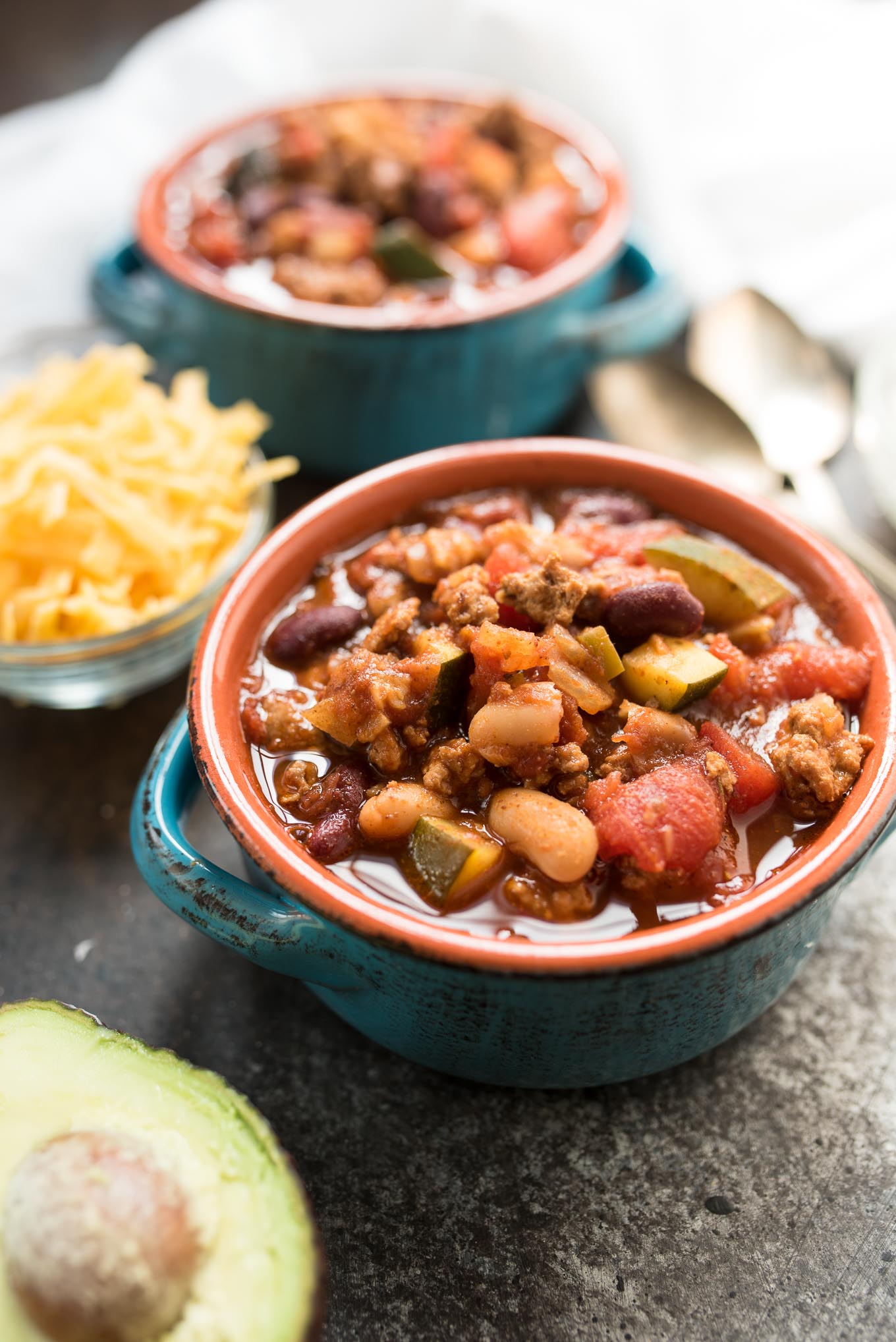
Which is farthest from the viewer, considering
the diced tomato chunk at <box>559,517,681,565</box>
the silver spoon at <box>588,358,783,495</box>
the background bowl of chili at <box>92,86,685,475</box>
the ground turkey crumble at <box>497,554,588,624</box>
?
the silver spoon at <box>588,358,783,495</box>

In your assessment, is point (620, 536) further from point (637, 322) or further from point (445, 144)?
point (445, 144)

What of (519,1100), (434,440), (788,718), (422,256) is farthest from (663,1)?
(519,1100)

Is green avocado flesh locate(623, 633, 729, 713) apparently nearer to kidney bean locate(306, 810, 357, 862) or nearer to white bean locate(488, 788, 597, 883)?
white bean locate(488, 788, 597, 883)

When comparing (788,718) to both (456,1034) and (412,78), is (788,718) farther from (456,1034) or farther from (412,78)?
(412,78)

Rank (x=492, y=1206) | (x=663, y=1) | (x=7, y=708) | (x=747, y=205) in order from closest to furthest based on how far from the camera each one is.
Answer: (x=492, y=1206) → (x=7, y=708) → (x=747, y=205) → (x=663, y=1)

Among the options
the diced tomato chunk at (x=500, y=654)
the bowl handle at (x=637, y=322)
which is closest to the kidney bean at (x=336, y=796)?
the diced tomato chunk at (x=500, y=654)

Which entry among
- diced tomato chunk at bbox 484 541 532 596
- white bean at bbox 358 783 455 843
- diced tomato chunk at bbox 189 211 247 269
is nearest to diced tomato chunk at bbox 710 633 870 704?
diced tomato chunk at bbox 484 541 532 596
